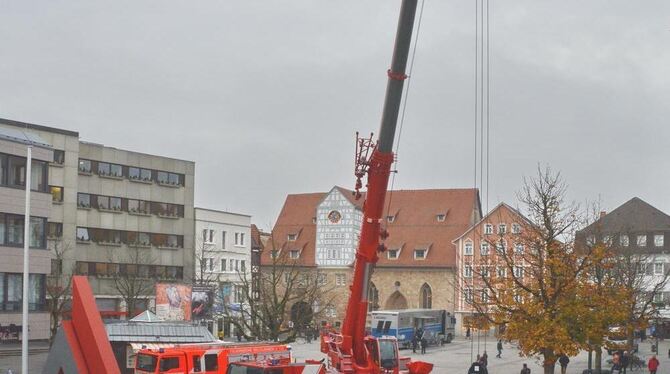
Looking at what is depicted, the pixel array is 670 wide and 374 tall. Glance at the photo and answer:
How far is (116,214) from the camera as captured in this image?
3031 inches

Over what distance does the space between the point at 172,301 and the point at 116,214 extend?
28090 mm

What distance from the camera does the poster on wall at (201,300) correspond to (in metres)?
50.1

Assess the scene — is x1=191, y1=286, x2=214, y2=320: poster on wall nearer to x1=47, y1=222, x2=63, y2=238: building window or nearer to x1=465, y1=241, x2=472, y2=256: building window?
x1=47, y1=222, x2=63, y2=238: building window

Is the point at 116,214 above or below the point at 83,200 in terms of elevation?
below

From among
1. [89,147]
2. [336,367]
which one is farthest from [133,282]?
[336,367]

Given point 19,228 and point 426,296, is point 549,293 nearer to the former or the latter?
point 19,228

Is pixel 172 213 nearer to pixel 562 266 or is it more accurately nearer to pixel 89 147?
pixel 89 147

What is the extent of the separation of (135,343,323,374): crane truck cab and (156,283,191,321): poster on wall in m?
22.9

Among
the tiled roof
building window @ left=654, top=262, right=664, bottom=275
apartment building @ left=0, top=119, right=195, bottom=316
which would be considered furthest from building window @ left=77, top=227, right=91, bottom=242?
building window @ left=654, top=262, right=664, bottom=275

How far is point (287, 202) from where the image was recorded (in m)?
127

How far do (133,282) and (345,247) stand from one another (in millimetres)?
49644

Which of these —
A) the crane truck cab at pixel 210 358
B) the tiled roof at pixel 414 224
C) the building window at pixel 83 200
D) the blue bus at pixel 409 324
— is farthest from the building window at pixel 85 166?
the crane truck cab at pixel 210 358

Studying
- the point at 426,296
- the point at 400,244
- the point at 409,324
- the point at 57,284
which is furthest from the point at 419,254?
the point at 57,284

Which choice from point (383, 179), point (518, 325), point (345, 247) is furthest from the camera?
point (345, 247)
